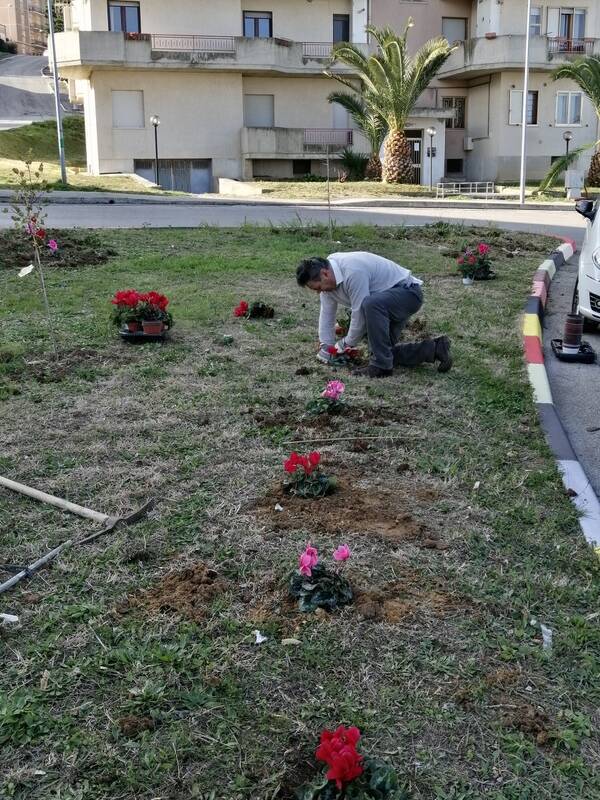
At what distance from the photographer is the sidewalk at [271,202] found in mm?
24220

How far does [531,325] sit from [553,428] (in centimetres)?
309

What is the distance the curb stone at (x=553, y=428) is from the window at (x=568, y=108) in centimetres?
3292

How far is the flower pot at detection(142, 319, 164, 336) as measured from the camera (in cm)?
700

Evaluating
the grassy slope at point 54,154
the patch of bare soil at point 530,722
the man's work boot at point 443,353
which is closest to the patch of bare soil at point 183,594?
the patch of bare soil at point 530,722

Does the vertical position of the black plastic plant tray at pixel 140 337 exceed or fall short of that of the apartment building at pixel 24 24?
it falls short

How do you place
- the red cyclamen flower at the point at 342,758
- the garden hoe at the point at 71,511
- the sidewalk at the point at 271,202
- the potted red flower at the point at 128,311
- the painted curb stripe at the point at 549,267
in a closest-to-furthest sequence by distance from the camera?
1. the red cyclamen flower at the point at 342,758
2. the garden hoe at the point at 71,511
3. the potted red flower at the point at 128,311
4. the painted curb stripe at the point at 549,267
5. the sidewalk at the point at 271,202

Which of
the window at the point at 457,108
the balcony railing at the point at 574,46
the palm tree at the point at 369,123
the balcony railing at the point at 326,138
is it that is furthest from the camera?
the window at the point at 457,108

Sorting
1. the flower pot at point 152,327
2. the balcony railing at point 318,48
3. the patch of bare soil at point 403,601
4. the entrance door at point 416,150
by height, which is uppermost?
the balcony railing at point 318,48

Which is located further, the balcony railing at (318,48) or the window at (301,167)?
the balcony railing at (318,48)

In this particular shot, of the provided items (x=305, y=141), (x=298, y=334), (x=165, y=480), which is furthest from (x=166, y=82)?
(x=165, y=480)

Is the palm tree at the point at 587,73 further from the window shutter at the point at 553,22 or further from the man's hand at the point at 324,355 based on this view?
the man's hand at the point at 324,355

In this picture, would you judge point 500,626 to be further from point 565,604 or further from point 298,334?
point 298,334

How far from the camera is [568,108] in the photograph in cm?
3972

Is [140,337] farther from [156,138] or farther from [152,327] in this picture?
[156,138]
